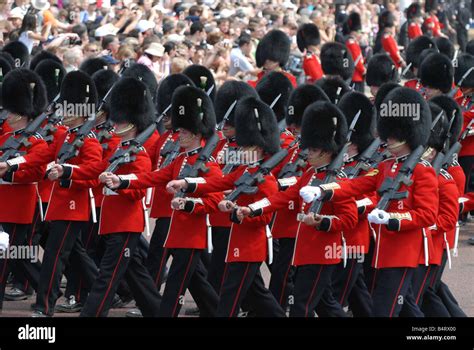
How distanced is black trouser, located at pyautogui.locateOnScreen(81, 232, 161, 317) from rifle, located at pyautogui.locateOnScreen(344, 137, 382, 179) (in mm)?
1190

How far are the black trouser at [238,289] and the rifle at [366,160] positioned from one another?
2.60 feet

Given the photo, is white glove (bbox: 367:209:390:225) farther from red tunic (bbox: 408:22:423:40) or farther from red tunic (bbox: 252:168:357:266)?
red tunic (bbox: 408:22:423:40)

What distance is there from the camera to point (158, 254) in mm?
8641

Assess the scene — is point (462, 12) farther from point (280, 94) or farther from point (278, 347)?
point (278, 347)

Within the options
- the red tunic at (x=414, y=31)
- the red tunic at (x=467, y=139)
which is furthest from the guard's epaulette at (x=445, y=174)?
the red tunic at (x=414, y=31)

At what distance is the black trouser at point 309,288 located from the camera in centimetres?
730

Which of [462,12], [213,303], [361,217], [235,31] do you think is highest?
[361,217]

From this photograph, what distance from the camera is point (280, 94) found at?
9.82m

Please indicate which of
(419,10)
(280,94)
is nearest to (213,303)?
(280,94)

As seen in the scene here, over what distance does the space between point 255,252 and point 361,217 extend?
0.67 m

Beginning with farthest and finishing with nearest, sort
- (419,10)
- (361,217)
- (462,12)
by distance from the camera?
1. (462,12)
2. (419,10)
3. (361,217)

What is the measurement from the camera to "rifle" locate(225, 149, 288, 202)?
7453 millimetres

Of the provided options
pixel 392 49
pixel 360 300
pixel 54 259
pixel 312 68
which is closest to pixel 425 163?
pixel 360 300

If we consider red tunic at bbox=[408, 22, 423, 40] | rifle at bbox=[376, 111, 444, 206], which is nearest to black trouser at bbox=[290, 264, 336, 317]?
rifle at bbox=[376, 111, 444, 206]
